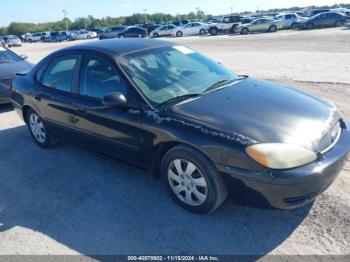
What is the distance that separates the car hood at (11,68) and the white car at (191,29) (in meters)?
33.3

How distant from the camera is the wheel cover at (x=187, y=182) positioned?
324 cm

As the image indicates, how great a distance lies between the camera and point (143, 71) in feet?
12.6

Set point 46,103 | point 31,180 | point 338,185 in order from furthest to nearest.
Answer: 1. point 46,103
2. point 31,180
3. point 338,185

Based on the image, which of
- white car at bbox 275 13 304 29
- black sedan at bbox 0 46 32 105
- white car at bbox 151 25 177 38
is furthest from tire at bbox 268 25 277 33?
black sedan at bbox 0 46 32 105

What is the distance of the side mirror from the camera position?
3.53 m

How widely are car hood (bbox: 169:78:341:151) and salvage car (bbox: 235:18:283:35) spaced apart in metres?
33.6

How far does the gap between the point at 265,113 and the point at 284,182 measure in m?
0.76

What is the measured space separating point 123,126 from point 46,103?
66.6 inches

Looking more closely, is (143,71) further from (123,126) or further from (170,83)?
(123,126)

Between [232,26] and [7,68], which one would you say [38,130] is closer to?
[7,68]

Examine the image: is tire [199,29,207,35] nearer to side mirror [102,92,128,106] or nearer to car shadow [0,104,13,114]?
car shadow [0,104,13,114]

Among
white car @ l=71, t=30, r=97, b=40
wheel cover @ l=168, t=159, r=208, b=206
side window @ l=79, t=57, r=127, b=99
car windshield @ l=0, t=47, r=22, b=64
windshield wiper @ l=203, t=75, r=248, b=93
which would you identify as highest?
side window @ l=79, t=57, r=127, b=99

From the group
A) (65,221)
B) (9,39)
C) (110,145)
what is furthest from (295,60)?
(9,39)

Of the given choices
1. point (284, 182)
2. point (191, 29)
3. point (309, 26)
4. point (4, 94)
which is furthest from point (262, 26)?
point (284, 182)
